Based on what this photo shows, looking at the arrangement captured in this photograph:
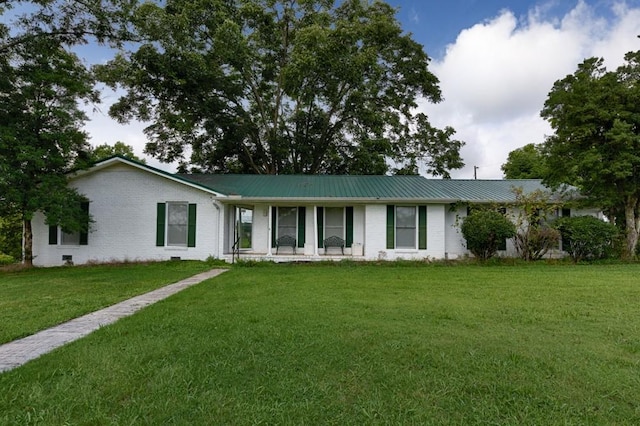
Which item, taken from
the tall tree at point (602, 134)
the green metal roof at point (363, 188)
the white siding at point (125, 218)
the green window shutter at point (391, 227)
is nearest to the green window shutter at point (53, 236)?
the white siding at point (125, 218)

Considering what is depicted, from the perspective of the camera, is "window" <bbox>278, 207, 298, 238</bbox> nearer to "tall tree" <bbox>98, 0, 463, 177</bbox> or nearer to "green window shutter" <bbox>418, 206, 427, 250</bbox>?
"green window shutter" <bbox>418, 206, 427, 250</bbox>

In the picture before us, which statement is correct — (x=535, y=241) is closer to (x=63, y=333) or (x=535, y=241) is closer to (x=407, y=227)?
(x=407, y=227)

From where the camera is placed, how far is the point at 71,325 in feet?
16.5

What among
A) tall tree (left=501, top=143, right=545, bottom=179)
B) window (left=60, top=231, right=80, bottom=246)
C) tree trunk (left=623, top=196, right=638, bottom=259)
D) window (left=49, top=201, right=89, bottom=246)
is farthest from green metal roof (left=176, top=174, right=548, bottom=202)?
tall tree (left=501, top=143, right=545, bottom=179)

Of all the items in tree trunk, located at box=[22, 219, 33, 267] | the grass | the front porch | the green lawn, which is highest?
tree trunk, located at box=[22, 219, 33, 267]

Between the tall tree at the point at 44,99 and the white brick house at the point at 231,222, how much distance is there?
4.43 feet

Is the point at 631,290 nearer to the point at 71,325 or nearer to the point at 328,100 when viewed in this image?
the point at 71,325

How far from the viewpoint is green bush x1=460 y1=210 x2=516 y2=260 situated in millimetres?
12664

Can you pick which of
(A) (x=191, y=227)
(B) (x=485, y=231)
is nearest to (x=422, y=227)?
(B) (x=485, y=231)

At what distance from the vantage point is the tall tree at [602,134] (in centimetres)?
1292

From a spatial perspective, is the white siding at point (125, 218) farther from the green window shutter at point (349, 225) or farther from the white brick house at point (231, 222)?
the green window shutter at point (349, 225)

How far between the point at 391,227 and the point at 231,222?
21.6 ft

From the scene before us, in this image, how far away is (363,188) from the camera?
15.1 metres

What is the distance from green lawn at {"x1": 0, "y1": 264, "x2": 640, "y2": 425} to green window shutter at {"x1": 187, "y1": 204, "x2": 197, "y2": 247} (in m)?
7.81
